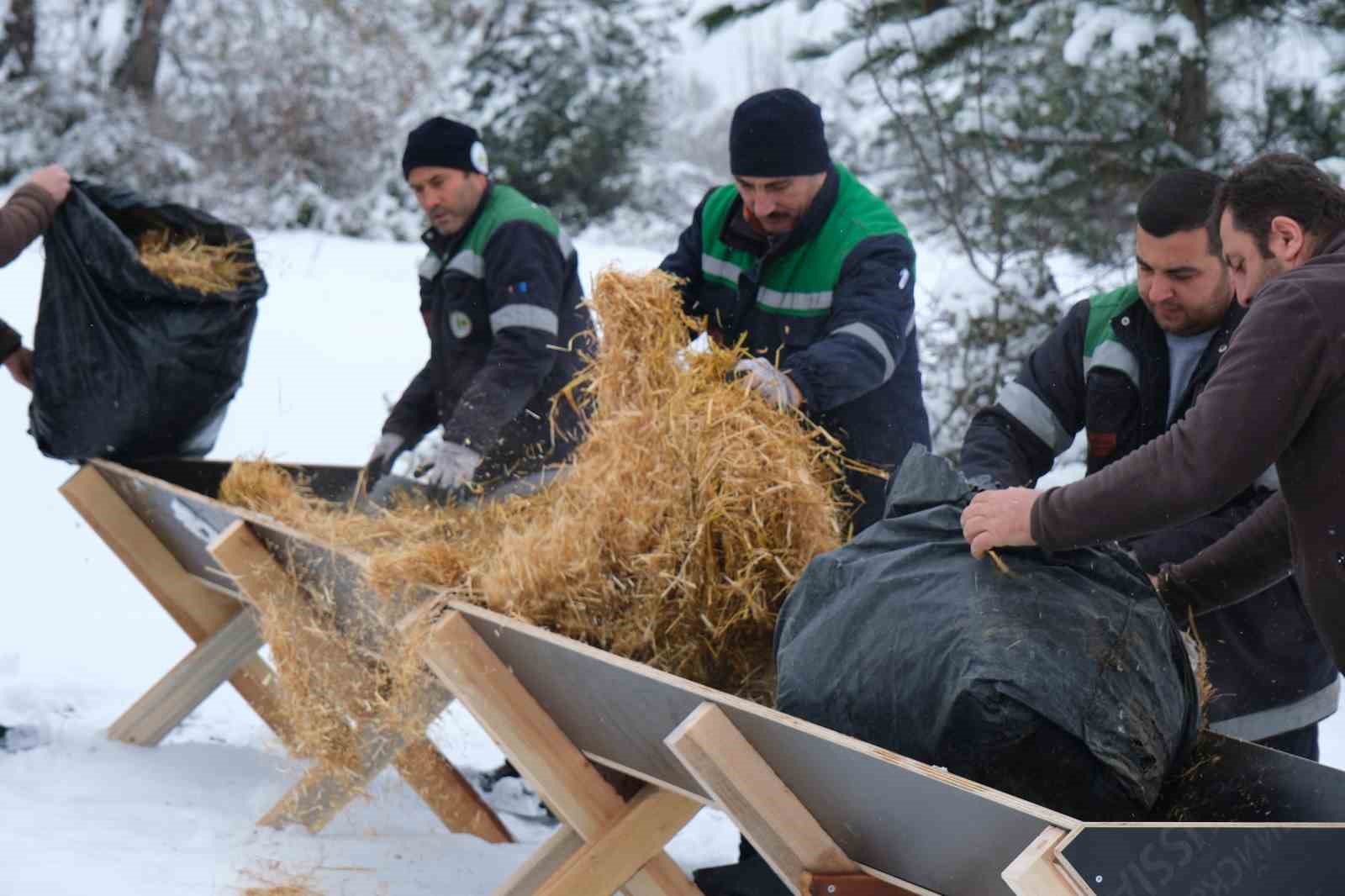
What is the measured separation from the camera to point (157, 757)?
4906mm

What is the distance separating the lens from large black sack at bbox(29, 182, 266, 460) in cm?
471

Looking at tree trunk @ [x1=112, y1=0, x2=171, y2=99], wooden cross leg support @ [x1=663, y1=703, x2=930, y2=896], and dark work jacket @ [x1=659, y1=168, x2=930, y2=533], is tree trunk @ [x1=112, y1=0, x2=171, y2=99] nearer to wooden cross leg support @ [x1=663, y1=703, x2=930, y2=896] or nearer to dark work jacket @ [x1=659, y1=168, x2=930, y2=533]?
dark work jacket @ [x1=659, y1=168, x2=930, y2=533]

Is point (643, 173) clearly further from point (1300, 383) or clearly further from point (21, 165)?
point (1300, 383)

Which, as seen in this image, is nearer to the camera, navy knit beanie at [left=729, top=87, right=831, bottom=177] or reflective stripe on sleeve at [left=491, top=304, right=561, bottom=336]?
navy knit beanie at [left=729, top=87, right=831, bottom=177]

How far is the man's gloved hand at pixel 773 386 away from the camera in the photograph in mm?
3107

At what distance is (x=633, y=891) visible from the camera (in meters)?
3.31

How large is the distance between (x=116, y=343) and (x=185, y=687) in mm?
1148

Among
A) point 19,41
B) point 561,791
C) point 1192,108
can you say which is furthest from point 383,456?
point 19,41

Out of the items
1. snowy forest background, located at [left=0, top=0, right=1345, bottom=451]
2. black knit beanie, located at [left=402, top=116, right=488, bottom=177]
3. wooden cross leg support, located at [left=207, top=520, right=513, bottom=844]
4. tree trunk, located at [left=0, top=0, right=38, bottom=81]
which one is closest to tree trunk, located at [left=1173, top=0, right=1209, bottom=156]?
snowy forest background, located at [left=0, top=0, right=1345, bottom=451]

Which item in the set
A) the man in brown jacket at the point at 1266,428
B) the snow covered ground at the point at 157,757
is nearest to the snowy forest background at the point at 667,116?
the snow covered ground at the point at 157,757

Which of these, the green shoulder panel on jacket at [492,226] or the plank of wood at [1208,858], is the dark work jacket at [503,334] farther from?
the plank of wood at [1208,858]

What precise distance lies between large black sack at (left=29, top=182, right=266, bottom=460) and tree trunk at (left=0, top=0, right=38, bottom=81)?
11146 millimetres

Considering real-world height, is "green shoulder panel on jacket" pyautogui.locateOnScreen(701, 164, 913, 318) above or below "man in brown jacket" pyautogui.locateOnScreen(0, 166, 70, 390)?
below

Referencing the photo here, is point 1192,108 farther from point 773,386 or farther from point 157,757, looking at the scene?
point 157,757
